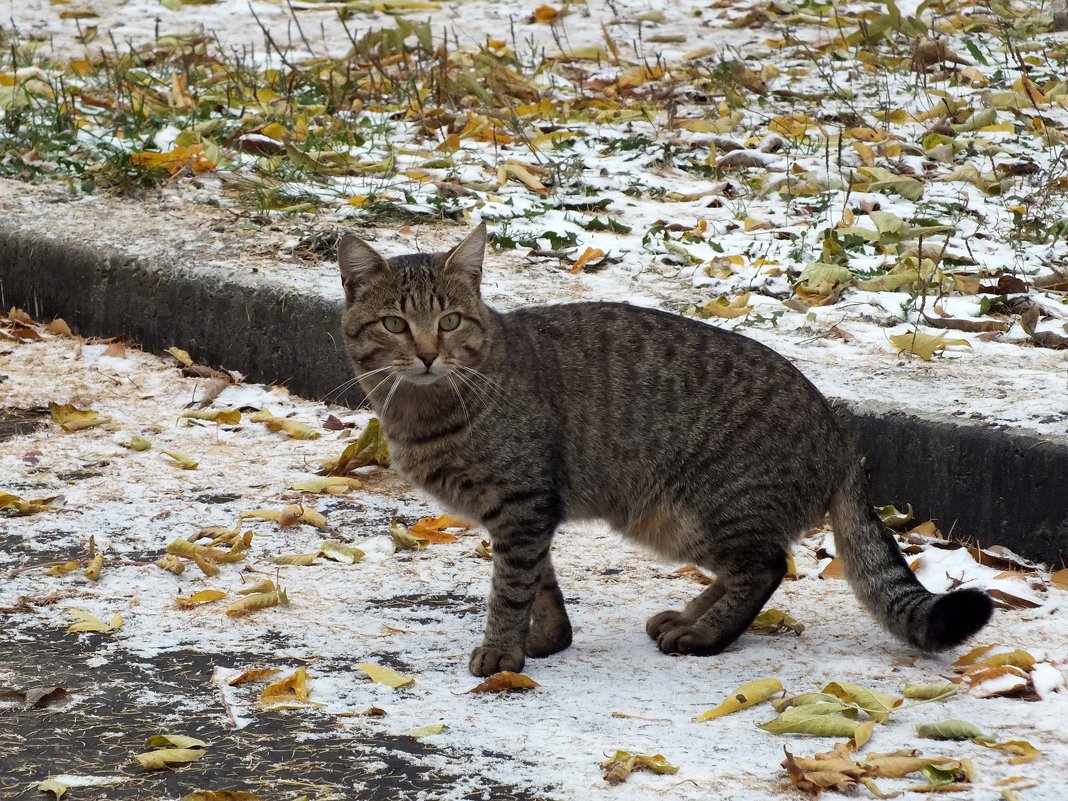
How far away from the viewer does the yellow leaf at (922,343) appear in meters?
5.41

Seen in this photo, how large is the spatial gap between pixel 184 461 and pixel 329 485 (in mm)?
651

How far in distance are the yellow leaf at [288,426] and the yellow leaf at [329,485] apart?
0.48 m

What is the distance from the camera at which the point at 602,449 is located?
4.30m

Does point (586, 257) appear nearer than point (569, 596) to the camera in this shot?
No

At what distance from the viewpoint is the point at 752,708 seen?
11.8 ft

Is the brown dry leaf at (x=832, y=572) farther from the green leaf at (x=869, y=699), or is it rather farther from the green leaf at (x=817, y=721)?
the green leaf at (x=817, y=721)

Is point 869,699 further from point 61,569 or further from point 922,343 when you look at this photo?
point 61,569

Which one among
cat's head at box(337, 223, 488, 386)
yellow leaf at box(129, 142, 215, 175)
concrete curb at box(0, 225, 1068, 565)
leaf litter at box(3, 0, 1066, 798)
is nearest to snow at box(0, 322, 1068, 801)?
leaf litter at box(3, 0, 1066, 798)

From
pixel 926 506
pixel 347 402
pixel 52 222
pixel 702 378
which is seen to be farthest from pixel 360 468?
pixel 52 222

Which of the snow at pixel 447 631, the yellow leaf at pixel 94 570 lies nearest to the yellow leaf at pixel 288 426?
the snow at pixel 447 631

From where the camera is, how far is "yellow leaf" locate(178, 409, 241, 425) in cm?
598

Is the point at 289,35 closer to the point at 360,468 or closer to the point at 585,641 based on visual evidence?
the point at 360,468

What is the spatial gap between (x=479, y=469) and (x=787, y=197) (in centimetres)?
373

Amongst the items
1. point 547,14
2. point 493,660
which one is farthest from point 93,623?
point 547,14
